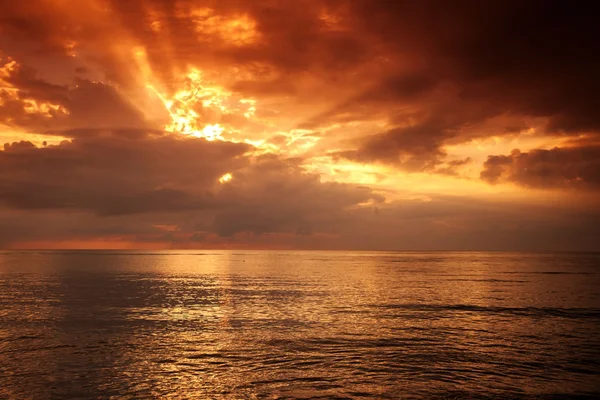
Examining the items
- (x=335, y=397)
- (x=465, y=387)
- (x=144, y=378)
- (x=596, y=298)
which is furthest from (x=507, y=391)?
(x=596, y=298)

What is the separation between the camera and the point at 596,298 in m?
67.1

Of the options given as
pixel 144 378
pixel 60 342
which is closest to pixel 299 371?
pixel 144 378

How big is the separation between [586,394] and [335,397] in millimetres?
13060

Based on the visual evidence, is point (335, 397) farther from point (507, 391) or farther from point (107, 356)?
point (107, 356)

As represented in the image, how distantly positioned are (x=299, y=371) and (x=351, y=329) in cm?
1435

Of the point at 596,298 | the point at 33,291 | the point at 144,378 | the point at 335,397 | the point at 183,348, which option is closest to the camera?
the point at 335,397

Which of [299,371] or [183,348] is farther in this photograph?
[183,348]

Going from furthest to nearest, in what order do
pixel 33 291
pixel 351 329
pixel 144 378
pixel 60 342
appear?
1. pixel 33 291
2. pixel 351 329
3. pixel 60 342
4. pixel 144 378

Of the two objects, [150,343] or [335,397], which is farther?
[150,343]

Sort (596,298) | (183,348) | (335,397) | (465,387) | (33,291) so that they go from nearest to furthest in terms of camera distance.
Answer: (335,397) → (465,387) → (183,348) → (596,298) → (33,291)

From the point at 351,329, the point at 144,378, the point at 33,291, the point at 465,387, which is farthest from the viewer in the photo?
the point at 33,291

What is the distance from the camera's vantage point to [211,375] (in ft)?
85.9

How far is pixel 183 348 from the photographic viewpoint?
33062mm

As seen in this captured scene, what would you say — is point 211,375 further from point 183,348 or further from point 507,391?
point 507,391
